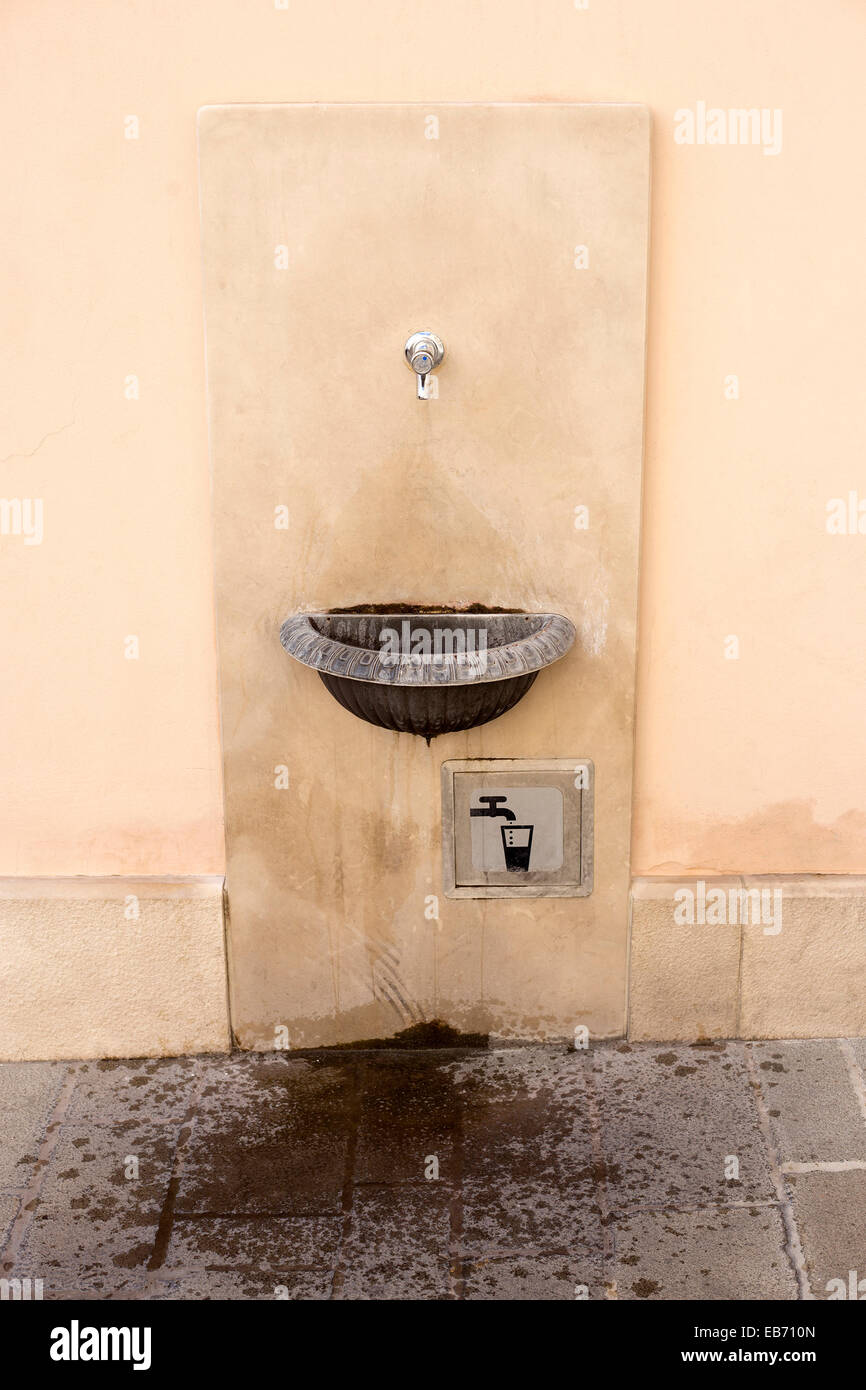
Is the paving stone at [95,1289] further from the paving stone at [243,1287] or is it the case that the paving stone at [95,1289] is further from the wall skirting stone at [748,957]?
the wall skirting stone at [748,957]

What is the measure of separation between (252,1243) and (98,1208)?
1.41 ft

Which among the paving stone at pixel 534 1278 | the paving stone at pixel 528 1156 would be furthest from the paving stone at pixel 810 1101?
the paving stone at pixel 534 1278

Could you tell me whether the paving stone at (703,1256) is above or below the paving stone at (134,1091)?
below

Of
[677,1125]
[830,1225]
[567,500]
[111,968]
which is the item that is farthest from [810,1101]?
[111,968]

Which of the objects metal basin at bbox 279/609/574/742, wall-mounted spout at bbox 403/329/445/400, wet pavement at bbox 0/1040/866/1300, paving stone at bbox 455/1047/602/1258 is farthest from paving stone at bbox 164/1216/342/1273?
wall-mounted spout at bbox 403/329/445/400

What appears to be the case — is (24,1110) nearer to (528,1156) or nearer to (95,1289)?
(95,1289)

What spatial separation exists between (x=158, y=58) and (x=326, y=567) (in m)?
1.31

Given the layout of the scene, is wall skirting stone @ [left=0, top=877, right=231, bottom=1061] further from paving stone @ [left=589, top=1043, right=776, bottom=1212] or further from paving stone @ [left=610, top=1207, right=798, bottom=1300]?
paving stone @ [left=610, top=1207, right=798, bottom=1300]

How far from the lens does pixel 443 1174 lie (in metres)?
3.39

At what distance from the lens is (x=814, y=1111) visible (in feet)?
11.8

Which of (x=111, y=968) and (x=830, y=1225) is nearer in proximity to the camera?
(x=830, y=1225)

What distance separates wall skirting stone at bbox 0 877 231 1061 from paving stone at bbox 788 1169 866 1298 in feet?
5.47

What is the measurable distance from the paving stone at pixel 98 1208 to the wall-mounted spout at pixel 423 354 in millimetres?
2103

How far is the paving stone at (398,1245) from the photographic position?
9.93ft
